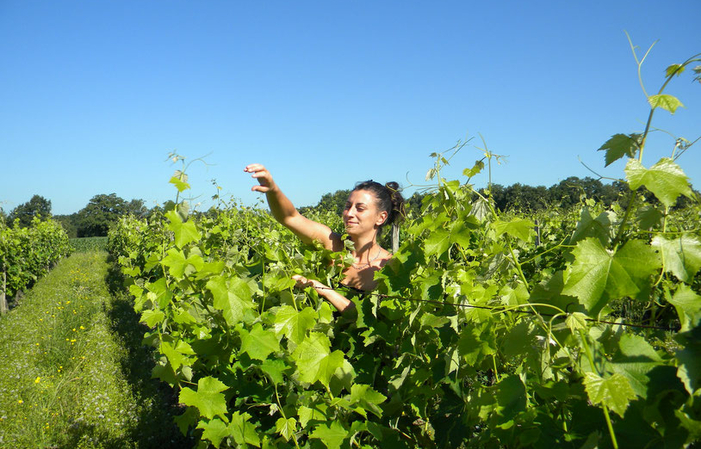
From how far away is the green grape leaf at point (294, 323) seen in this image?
1.46m

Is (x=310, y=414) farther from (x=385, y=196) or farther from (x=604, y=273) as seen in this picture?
(x=385, y=196)

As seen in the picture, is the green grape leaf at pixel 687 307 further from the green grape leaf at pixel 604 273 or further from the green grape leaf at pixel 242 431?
the green grape leaf at pixel 242 431

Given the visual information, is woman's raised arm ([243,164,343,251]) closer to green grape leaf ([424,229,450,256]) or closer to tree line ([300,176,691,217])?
tree line ([300,176,691,217])

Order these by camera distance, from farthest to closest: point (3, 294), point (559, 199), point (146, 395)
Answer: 1. point (559, 199)
2. point (3, 294)
3. point (146, 395)

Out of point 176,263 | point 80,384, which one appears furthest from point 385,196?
point 80,384

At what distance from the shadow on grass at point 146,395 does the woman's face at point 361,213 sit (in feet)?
8.58

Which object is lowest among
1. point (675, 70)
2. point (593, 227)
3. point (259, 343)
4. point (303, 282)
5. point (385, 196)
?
point (259, 343)

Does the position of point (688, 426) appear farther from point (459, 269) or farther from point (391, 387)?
point (391, 387)

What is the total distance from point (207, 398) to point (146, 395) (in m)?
3.85

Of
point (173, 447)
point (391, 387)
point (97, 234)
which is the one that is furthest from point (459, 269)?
point (97, 234)

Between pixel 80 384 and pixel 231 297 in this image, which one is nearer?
pixel 231 297

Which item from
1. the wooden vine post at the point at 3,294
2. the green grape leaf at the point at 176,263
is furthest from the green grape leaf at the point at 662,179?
the wooden vine post at the point at 3,294

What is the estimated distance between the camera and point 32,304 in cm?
974

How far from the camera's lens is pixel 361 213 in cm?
268
